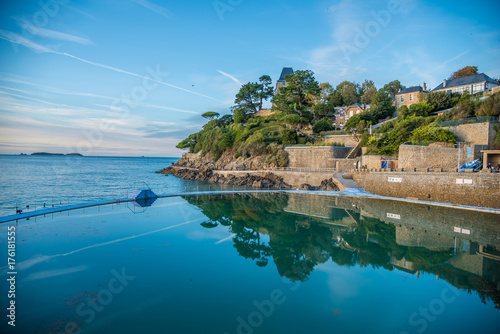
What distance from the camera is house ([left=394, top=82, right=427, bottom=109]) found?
31.9 meters

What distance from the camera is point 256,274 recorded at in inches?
282

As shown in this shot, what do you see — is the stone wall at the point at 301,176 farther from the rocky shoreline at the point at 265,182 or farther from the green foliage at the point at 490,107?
the green foliage at the point at 490,107

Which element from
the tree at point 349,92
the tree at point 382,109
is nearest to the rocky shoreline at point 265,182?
the tree at point 382,109

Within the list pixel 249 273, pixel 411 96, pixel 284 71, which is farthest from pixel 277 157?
pixel 284 71

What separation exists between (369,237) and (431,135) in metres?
14.7

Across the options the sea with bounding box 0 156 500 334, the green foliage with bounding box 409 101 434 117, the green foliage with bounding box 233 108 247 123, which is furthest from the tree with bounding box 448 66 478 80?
the sea with bounding box 0 156 500 334

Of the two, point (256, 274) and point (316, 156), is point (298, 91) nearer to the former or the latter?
point (316, 156)

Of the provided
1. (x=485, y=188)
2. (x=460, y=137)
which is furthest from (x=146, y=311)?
(x=460, y=137)

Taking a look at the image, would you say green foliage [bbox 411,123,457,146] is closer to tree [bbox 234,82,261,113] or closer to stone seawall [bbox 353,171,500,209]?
stone seawall [bbox 353,171,500,209]

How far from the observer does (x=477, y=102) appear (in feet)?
72.8

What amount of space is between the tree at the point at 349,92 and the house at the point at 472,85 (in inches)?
555

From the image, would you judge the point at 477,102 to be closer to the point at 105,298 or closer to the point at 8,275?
the point at 105,298

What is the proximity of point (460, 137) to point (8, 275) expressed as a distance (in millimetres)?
25833

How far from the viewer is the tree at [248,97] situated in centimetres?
4740
